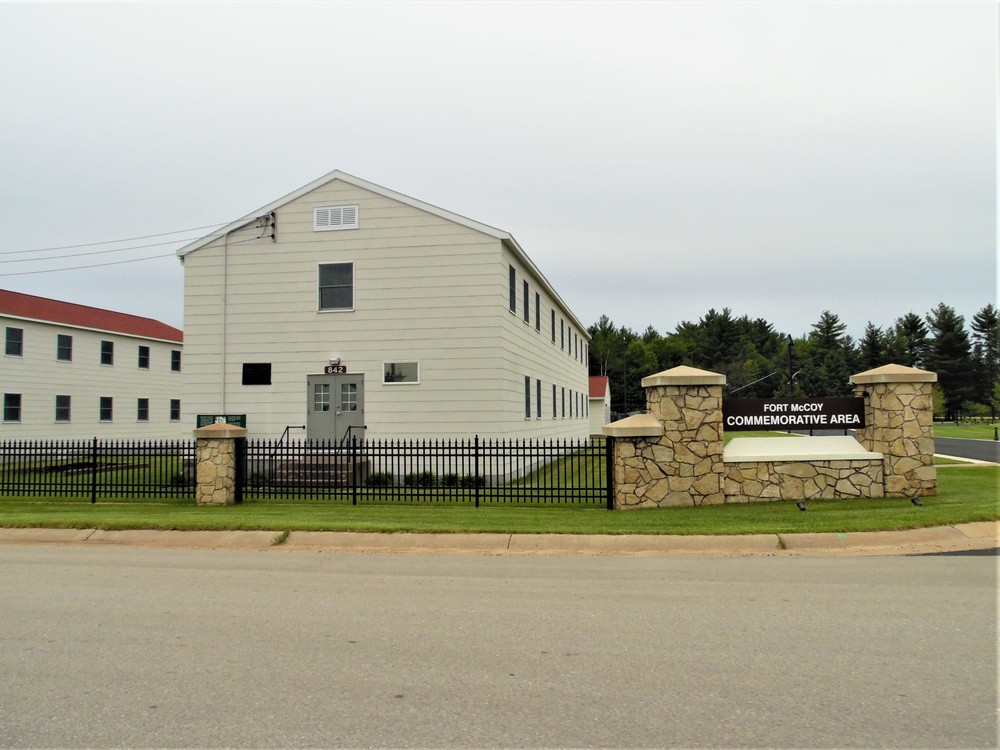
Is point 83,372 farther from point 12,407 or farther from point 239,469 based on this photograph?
point 239,469

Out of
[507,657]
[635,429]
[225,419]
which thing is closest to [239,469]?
[225,419]

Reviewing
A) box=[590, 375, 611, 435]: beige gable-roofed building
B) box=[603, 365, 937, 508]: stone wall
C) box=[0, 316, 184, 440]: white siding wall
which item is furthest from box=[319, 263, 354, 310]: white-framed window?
box=[590, 375, 611, 435]: beige gable-roofed building

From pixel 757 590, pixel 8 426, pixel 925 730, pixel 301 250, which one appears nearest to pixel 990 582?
pixel 757 590

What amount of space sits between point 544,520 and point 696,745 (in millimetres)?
8245

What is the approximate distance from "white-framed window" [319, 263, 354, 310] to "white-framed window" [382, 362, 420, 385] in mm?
2126

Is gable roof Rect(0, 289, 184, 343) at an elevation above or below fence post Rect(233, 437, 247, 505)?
above

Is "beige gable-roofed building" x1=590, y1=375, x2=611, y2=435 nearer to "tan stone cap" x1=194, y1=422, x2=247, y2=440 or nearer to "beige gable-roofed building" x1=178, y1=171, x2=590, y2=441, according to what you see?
"beige gable-roofed building" x1=178, y1=171, x2=590, y2=441

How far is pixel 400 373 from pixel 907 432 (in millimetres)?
12485

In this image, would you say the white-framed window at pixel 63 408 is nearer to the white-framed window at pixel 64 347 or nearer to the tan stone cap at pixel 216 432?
the white-framed window at pixel 64 347

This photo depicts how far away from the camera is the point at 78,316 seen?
37656 millimetres

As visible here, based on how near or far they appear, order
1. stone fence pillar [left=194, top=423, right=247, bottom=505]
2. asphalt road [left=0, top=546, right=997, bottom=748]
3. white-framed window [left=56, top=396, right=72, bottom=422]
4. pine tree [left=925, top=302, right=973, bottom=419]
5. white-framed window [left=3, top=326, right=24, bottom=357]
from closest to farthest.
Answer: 1. asphalt road [left=0, top=546, right=997, bottom=748]
2. stone fence pillar [left=194, top=423, right=247, bottom=505]
3. white-framed window [left=3, top=326, right=24, bottom=357]
4. white-framed window [left=56, top=396, right=72, bottom=422]
5. pine tree [left=925, top=302, right=973, bottom=419]

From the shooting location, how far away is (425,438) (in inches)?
816

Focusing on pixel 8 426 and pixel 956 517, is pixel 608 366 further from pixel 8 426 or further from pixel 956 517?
pixel 956 517

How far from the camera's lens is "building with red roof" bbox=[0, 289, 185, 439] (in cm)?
3362
